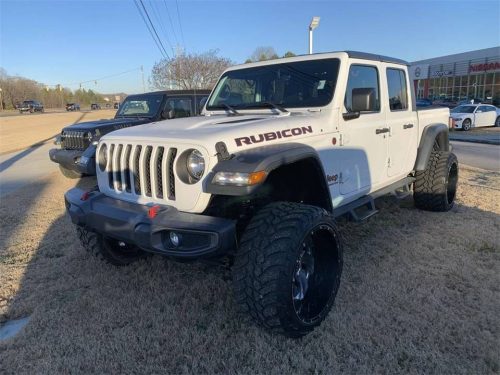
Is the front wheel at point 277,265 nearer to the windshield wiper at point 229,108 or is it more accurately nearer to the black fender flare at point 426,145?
the windshield wiper at point 229,108

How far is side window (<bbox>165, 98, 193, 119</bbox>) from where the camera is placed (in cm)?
859

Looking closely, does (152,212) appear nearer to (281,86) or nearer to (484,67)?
(281,86)

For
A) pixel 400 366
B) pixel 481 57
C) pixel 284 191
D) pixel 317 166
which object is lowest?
pixel 400 366

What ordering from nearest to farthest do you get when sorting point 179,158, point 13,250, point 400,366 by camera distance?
point 400,366 → point 179,158 → point 13,250

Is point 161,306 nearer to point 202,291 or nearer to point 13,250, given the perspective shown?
point 202,291

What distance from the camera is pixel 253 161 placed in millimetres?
2668

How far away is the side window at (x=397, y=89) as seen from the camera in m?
4.73

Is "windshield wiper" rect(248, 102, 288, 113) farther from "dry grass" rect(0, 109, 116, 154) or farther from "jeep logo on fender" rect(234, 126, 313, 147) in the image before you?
"dry grass" rect(0, 109, 116, 154)

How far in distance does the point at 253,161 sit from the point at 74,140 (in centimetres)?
649

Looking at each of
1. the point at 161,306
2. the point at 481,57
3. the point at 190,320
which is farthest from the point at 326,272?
the point at 481,57

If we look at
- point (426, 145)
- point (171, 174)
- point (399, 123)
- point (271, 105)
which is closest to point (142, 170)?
point (171, 174)

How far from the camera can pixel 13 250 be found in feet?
15.7

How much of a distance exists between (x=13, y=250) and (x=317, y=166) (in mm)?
3706

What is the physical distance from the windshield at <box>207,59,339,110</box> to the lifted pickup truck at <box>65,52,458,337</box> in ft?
0.04
